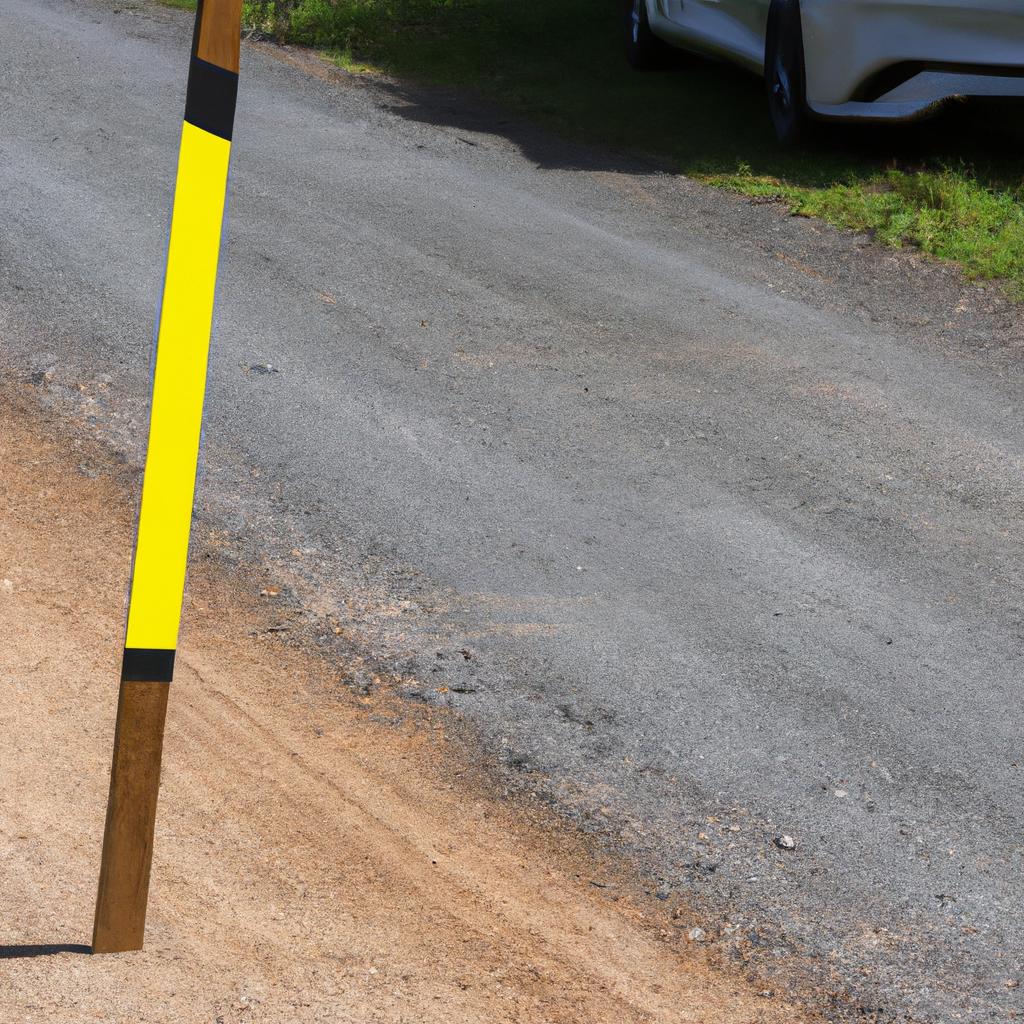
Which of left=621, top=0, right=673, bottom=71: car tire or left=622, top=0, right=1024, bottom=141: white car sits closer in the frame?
left=622, top=0, right=1024, bottom=141: white car

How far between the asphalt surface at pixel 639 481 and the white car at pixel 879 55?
111cm

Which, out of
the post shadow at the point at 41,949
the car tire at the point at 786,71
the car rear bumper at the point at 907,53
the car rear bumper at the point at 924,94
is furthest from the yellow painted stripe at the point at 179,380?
the car tire at the point at 786,71

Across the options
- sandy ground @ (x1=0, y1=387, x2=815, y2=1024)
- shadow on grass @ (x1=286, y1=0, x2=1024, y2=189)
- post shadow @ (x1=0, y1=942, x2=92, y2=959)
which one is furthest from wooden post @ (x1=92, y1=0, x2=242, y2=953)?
shadow on grass @ (x1=286, y1=0, x2=1024, y2=189)

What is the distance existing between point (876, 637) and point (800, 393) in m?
2.38

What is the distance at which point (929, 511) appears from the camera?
19.9 feet

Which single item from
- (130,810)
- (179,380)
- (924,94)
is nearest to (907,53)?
(924,94)

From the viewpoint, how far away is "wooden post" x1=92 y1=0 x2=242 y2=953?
9.14ft

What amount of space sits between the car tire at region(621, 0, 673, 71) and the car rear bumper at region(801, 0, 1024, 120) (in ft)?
12.1

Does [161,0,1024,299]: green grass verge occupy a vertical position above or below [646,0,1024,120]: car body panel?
below

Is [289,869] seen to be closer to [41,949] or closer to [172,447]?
→ [41,949]

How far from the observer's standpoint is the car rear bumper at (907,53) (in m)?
9.31

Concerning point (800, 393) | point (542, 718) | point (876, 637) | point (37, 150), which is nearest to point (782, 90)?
point (800, 393)

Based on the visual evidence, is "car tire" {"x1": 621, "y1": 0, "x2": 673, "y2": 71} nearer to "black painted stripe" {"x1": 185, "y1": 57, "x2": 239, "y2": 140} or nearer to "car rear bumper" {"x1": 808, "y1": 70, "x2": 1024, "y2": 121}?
"car rear bumper" {"x1": 808, "y1": 70, "x2": 1024, "y2": 121}

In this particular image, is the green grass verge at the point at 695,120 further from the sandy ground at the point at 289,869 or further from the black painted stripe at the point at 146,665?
the black painted stripe at the point at 146,665
